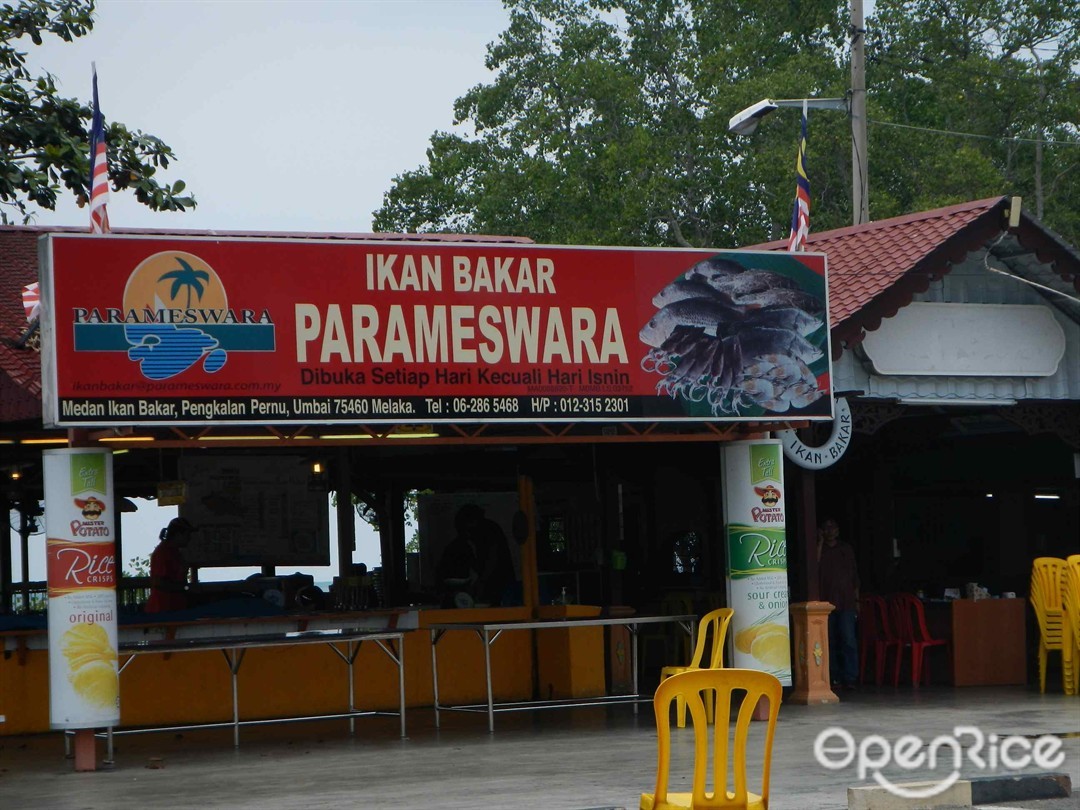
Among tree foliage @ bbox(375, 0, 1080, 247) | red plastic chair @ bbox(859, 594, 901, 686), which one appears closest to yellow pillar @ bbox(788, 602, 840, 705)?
red plastic chair @ bbox(859, 594, 901, 686)

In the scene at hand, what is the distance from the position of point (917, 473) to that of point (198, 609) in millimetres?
10140

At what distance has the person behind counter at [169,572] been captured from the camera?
53.2ft

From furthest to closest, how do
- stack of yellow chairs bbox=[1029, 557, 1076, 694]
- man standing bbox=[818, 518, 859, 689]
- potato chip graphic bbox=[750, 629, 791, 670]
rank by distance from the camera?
man standing bbox=[818, 518, 859, 689] < stack of yellow chairs bbox=[1029, 557, 1076, 694] < potato chip graphic bbox=[750, 629, 791, 670]

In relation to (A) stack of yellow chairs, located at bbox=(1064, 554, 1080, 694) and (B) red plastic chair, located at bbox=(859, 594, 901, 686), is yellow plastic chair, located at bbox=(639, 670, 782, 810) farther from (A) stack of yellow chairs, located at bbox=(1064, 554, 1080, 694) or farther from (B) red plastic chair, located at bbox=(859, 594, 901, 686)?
(B) red plastic chair, located at bbox=(859, 594, 901, 686)

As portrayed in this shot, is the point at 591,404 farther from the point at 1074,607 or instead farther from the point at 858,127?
the point at 858,127

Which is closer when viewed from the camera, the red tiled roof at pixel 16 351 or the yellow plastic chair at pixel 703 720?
the yellow plastic chair at pixel 703 720

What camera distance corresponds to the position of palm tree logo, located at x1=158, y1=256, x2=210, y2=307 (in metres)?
12.1

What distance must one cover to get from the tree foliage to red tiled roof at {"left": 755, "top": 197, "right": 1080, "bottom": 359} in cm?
1833

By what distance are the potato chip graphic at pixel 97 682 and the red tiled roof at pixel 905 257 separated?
22.8 ft

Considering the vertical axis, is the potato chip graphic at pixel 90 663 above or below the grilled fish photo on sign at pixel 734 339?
below

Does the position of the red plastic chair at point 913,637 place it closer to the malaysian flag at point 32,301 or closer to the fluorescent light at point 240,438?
the fluorescent light at point 240,438

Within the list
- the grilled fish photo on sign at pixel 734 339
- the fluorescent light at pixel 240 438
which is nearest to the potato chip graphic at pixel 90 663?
the fluorescent light at pixel 240 438

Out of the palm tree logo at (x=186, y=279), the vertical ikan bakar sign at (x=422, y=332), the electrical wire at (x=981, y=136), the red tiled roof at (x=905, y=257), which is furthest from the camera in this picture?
the electrical wire at (x=981, y=136)

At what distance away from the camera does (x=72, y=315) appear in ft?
38.9
